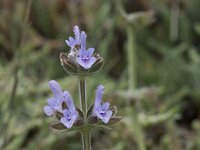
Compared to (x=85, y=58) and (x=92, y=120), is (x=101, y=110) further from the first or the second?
(x=85, y=58)

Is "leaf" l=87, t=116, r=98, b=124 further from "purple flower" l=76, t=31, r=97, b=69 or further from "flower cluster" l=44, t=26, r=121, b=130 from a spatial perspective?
"purple flower" l=76, t=31, r=97, b=69

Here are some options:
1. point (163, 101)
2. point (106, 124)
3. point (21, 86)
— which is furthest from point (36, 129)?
point (106, 124)

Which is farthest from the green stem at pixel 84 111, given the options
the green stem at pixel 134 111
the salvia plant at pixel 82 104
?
the green stem at pixel 134 111

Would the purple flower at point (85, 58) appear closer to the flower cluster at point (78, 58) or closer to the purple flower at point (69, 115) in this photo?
the flower cluster at point (78, 58)

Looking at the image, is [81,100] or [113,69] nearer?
[81,100]

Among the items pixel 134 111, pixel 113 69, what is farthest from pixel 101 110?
pixel 113 69
